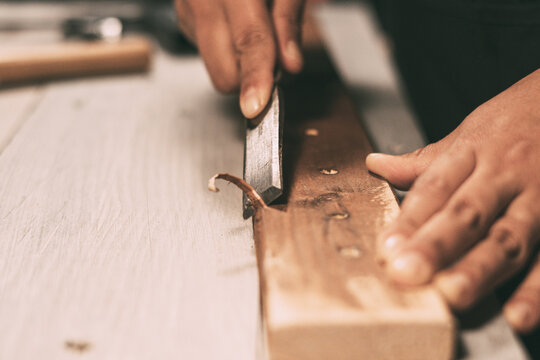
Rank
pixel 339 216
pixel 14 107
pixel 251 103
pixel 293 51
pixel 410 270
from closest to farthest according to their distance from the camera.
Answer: pixel 410 270 → pixel 339 216 → pixel 251 103 → pixel 293 51 → pixel 14 107

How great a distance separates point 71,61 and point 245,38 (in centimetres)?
45

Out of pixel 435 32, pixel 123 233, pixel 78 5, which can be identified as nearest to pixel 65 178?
pixel 123 233

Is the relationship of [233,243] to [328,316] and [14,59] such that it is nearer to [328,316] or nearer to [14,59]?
[328,316]

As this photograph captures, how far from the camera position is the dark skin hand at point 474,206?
0.43 metres

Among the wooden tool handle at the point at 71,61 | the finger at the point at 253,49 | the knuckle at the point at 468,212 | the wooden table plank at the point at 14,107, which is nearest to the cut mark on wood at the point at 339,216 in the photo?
the knuckle at the point at 468,212

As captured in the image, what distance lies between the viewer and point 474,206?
1.59ft

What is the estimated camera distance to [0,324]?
450mm

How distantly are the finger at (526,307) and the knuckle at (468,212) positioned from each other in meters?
0.07

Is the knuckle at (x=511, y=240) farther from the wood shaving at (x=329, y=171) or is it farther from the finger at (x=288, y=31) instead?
the finger at (x=288, y=31)

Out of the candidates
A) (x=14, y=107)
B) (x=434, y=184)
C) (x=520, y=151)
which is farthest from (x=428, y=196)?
(x=14, y=107)

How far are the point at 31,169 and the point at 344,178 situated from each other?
17.2 inches

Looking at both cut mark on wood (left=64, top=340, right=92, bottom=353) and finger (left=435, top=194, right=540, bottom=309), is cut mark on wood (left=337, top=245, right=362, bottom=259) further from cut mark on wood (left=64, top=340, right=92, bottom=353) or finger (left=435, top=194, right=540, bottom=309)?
cut mark on wood (left=64, top=340, right=92, bottom=353)

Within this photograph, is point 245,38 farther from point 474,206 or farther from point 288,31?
point 474,206

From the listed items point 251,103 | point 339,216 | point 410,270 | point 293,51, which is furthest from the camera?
point 293,51
